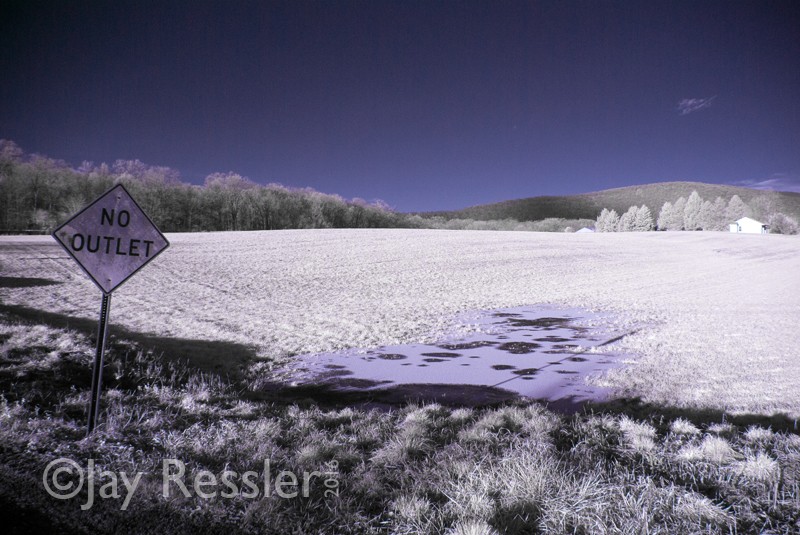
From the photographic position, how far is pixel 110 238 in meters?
4.81

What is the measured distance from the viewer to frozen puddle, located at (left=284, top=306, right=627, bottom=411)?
326 inches

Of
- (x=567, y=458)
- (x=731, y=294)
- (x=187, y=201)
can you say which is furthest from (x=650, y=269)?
(x=187, y=201)

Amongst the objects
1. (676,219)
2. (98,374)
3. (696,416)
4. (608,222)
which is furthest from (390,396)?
(608,222)

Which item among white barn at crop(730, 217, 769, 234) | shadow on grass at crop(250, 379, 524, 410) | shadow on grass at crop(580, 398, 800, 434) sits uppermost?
white barn at crop(730, 217, 769, 234)

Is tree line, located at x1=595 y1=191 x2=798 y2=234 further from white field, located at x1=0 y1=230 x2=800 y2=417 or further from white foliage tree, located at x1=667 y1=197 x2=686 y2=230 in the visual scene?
white field, located at x1=0 y1=230 x2=800 y2=417

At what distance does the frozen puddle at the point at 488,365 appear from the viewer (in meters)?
8.27

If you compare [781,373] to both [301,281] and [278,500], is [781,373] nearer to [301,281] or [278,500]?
[278,500]

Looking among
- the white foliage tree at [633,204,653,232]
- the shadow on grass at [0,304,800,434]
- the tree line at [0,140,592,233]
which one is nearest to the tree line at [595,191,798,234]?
the white foliage tree at [633,204,653,232]

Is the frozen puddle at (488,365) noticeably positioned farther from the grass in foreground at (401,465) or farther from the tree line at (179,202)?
the tree line at (179,202)

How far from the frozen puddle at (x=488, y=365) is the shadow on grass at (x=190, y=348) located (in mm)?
1520

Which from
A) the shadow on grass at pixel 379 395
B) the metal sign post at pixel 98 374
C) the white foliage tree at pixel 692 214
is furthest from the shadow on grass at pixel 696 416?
the white foliage tree at pixel 692 214

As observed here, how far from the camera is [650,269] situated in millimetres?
35250

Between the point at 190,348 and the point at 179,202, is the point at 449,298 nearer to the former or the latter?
the point at 190,348

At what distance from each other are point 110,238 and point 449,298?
1724cm
